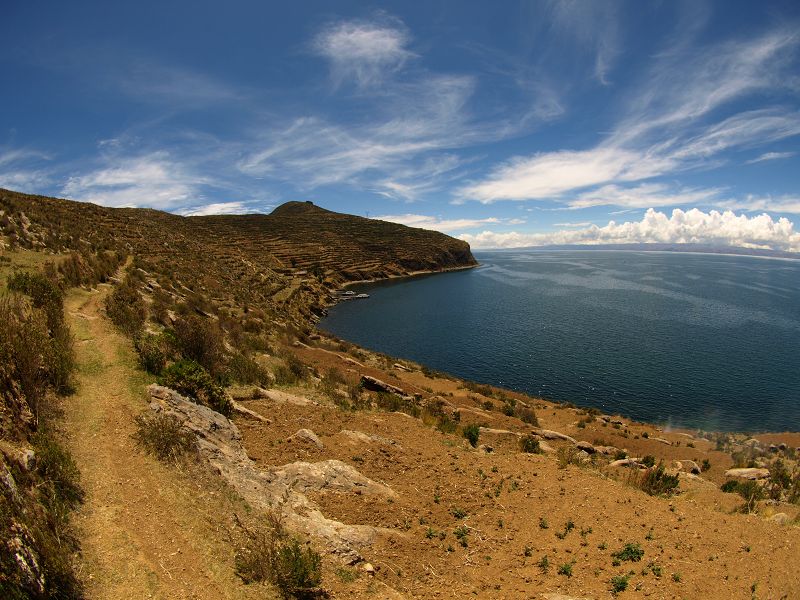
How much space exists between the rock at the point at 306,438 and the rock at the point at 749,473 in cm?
2044

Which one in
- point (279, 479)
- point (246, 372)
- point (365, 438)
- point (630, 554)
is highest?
point (246, 372)

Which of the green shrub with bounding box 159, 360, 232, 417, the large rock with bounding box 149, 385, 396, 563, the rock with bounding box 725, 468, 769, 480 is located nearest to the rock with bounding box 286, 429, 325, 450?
the large rock with bounding box 149, 385, 396, 563

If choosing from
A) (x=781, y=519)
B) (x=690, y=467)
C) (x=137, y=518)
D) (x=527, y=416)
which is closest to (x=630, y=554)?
(x=781, y=519)

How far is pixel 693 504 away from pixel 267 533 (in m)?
12.3

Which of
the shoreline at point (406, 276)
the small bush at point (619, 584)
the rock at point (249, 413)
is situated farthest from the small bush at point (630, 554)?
the shoreline at point (406, 276)

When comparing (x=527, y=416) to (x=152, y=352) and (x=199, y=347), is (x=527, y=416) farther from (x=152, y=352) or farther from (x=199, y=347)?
(x=152, y=352)

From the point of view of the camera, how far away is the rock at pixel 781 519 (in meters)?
10.8

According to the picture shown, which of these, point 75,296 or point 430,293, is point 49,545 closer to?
point 75,296

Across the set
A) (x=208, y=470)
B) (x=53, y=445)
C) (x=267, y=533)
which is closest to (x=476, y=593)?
(x=267, y=533)

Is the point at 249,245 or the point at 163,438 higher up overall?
the point at 249,245

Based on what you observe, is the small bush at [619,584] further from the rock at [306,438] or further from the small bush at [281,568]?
the rock at [306,438]

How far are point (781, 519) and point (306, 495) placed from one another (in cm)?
1336

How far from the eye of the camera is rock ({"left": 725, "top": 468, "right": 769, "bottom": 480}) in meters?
18.6

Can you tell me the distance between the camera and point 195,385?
11266 mm
